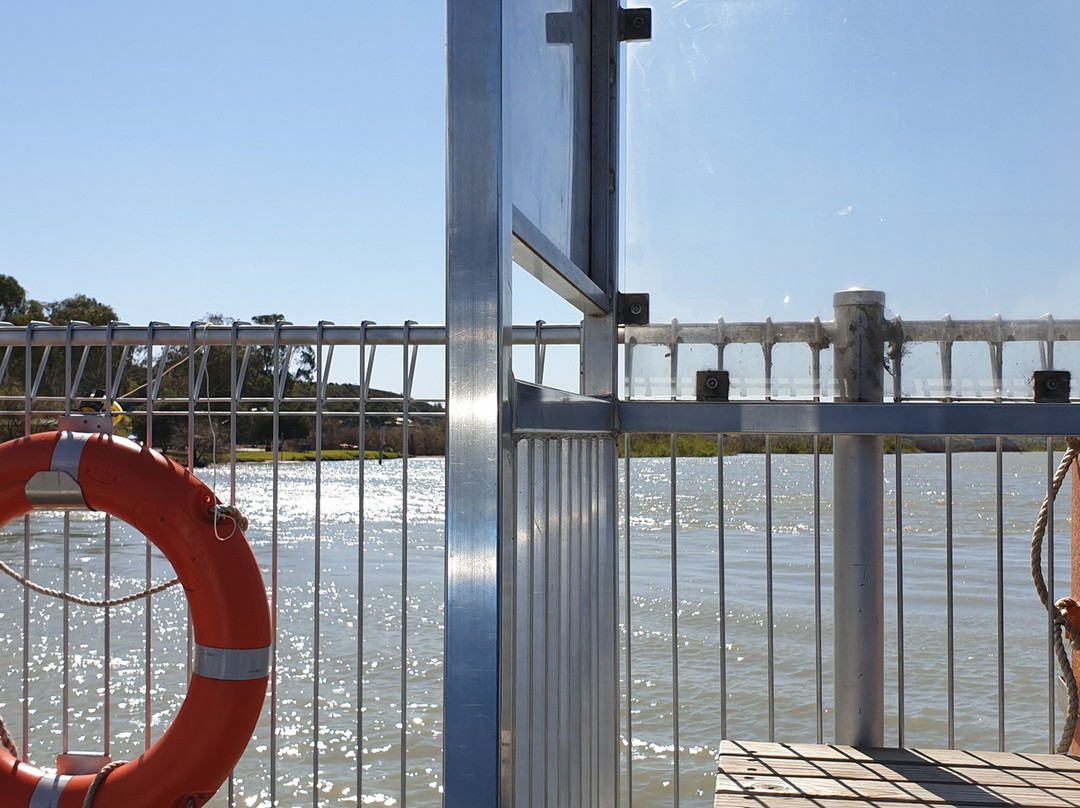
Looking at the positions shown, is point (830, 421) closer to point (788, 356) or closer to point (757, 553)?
point (788, 356)

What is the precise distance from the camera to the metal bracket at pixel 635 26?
1.74 meters

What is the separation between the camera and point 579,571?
139 centimetres

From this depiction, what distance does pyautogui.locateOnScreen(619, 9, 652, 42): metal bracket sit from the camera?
174 centimetres

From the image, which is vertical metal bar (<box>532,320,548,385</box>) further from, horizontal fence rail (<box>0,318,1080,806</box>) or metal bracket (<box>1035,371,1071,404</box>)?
metal bracket (<box>1035,371,1071,404</box>)

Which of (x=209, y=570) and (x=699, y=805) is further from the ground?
(x=209, y=570)

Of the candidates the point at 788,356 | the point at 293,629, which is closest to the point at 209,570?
the point at 788,356

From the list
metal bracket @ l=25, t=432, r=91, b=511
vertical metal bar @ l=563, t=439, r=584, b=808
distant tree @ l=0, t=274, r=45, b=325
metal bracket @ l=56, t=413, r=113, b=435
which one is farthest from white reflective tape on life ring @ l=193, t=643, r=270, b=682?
distant tree @ l=0, t=274, r=45, b=325

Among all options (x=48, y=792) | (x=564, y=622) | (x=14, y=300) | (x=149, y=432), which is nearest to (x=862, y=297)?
(x=564, y=622)

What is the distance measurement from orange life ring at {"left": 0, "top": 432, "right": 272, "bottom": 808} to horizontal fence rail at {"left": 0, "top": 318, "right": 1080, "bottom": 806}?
0.09 metres

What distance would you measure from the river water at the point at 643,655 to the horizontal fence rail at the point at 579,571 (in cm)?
3

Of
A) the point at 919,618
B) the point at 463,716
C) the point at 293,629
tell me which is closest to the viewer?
the point at 463,716

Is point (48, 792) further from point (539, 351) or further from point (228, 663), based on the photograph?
point (539, 351)

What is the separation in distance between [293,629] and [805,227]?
654 cm

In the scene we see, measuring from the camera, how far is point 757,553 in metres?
10.3
